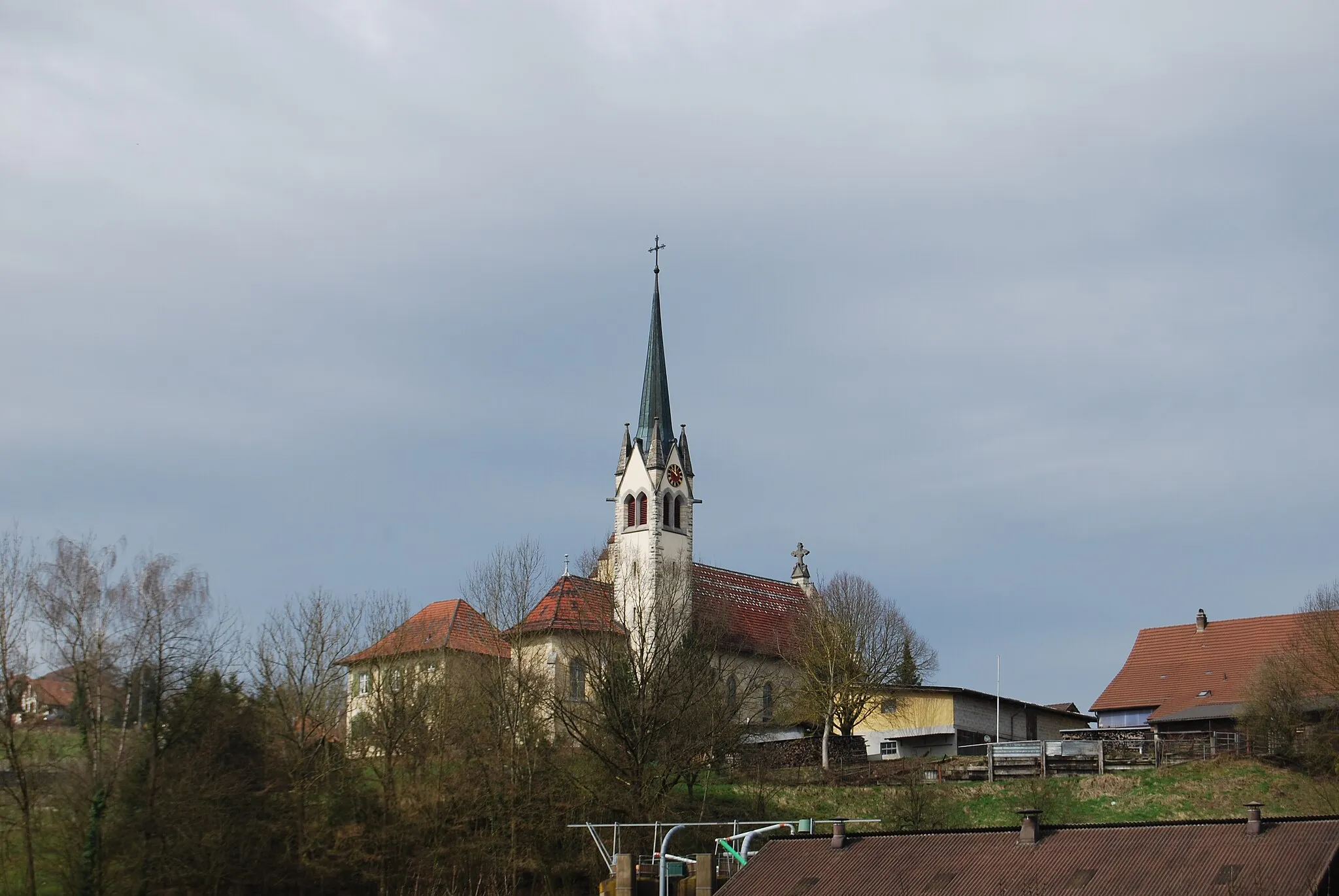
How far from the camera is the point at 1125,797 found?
50531 mm

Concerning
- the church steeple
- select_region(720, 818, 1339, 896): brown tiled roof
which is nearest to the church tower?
the church steeple

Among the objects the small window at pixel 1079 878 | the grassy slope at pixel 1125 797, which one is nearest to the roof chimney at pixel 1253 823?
the small window at pixel 1079 878

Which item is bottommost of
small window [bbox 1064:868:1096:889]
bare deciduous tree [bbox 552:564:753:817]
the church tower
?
small window [bbox 1064:868:1096:889]

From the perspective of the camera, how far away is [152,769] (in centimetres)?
4894

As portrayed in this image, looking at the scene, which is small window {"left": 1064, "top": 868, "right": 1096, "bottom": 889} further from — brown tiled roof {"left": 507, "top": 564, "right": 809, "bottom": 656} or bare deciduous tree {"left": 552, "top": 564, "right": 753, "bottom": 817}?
brown tiled roof {"left": 507, "top": 564, "right": 809, "bottom": 656}

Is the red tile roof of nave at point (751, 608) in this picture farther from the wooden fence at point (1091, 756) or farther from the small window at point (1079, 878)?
the small window at point (1079, 878)

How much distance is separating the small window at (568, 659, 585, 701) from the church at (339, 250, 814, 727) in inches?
2.4

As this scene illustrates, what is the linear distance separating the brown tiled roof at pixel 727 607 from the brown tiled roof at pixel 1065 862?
2814 centimetres

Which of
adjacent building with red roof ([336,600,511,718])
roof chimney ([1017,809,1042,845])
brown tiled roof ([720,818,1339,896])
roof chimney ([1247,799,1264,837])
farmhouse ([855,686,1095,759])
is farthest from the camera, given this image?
farmhouse ([855,686,1095,759])

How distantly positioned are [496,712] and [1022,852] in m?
26.8

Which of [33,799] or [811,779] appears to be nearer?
[33,799]

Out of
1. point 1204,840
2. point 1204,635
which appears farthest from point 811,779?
point 1204,840

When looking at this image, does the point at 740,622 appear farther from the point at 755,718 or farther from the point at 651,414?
the point at 651,414

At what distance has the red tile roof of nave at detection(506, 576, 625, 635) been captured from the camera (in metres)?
64.8
